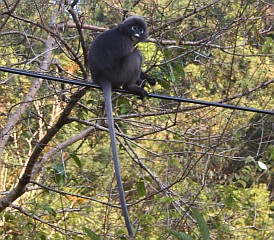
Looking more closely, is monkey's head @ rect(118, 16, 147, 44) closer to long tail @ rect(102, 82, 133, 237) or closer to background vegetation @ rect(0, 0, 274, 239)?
background vegetation @ rect(0, 0, 274, 239)

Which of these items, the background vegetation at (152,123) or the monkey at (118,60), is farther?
the background vegetation at (152,123)

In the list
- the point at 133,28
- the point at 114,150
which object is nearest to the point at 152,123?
the point at 133,28

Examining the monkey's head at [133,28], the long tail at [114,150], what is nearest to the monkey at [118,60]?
the monkey's head at [133,28]

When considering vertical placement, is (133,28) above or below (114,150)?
above

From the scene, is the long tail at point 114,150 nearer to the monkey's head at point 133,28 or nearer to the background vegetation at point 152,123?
the monkey's head at point 133,28

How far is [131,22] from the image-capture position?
4125 mm

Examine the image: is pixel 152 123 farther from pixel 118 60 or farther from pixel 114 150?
pixel 114 150

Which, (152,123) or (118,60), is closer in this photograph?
(118,60)

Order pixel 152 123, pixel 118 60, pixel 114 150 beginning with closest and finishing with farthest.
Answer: pixel 114 150
pixel 118 60
pixel 152 123

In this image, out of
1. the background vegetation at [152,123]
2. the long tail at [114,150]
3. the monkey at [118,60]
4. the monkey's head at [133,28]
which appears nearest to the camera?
the long tail at [114,150]

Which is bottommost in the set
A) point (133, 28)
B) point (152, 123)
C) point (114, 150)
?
point (114, 150)

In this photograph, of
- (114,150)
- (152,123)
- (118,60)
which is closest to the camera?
(114,150)

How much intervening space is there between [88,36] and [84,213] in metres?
1.74

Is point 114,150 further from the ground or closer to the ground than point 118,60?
closer to the ground
